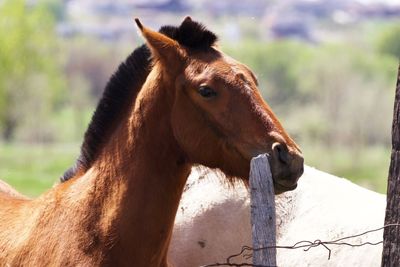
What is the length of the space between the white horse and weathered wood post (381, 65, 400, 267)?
1.60 metres

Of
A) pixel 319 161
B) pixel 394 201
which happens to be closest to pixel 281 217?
pixel 394 201

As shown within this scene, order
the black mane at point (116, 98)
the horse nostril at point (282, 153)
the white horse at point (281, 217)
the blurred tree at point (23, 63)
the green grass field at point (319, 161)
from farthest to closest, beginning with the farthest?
the blurred tree at point (23, 63) < the green grass field at point (319, 161) < the white horse at point (281, 217) < the black mane at point (116, 98) < the horse nostril at point (282, 153)

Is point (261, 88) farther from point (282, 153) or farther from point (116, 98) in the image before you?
point (282, 153)

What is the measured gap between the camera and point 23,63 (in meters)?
43.1

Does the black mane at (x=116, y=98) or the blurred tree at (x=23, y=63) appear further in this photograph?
the blurred tree at (x=23, y=63)

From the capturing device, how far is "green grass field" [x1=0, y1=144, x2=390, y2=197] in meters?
33.5

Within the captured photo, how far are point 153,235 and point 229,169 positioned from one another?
21.8 inches

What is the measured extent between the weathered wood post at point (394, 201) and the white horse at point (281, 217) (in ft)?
5.25

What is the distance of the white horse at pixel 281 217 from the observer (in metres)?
6.18

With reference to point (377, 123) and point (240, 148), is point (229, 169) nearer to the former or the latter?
point (240, 148)

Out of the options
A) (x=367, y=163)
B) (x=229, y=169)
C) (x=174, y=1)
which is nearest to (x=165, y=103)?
(x=229, y=169)

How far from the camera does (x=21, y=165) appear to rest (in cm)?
3622

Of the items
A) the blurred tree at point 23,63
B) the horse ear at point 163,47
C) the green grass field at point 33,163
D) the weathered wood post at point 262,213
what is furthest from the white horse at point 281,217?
the blurred tree at point 23,63

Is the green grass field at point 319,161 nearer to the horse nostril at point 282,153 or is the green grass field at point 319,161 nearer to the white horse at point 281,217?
the white horse at point 281,217
